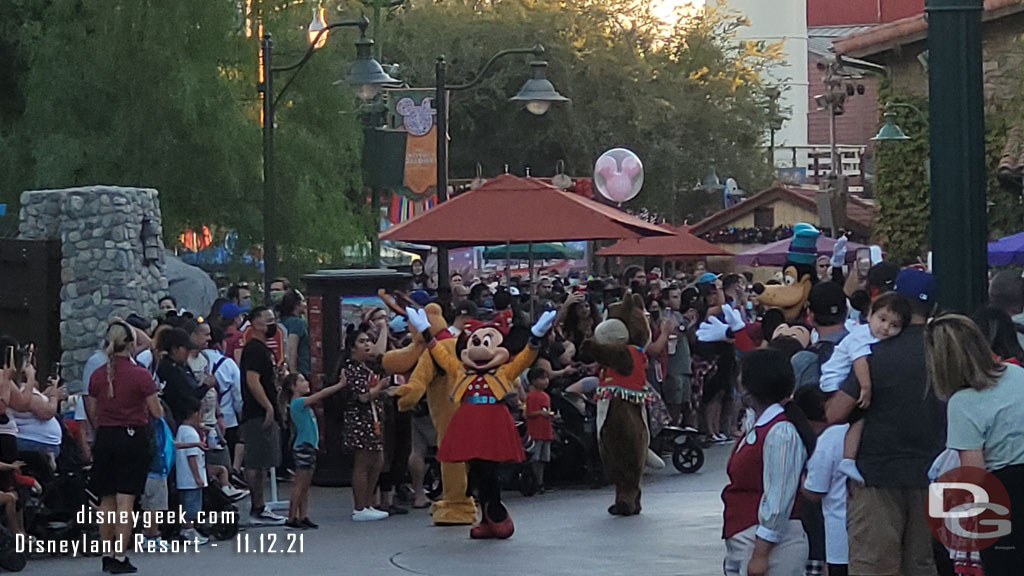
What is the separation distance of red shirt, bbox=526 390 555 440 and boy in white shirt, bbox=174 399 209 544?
3.70m

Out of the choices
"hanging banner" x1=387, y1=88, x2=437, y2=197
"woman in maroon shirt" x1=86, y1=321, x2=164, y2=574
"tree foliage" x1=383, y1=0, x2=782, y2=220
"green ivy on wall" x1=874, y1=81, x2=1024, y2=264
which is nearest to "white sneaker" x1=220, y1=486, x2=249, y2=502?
"woman in maroon shirt" x1=86, y1=321, x2=164, y2=574

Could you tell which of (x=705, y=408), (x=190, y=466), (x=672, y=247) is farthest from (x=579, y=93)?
(x=190, y=466)

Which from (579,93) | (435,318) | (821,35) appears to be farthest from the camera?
(821,35)

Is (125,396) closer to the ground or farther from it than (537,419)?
farther from it

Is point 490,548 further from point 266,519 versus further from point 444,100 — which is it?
point 444,100

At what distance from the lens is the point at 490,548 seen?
12.3 m

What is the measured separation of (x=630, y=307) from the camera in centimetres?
1452

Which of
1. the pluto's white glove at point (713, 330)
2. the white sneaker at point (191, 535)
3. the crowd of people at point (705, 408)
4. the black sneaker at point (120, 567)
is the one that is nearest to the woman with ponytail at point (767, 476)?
the crowd of people at point (705, 408)

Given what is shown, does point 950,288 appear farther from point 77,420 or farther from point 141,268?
point 141,268

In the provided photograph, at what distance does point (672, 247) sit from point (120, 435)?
16085mm

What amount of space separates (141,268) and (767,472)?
13417 millimetres

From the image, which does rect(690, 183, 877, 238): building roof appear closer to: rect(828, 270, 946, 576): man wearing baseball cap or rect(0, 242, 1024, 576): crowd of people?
rect(0, 242, 1024, 576): crowd of people

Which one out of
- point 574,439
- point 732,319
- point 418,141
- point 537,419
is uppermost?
point 418,141

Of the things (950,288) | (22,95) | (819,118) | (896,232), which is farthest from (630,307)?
(819,118)
